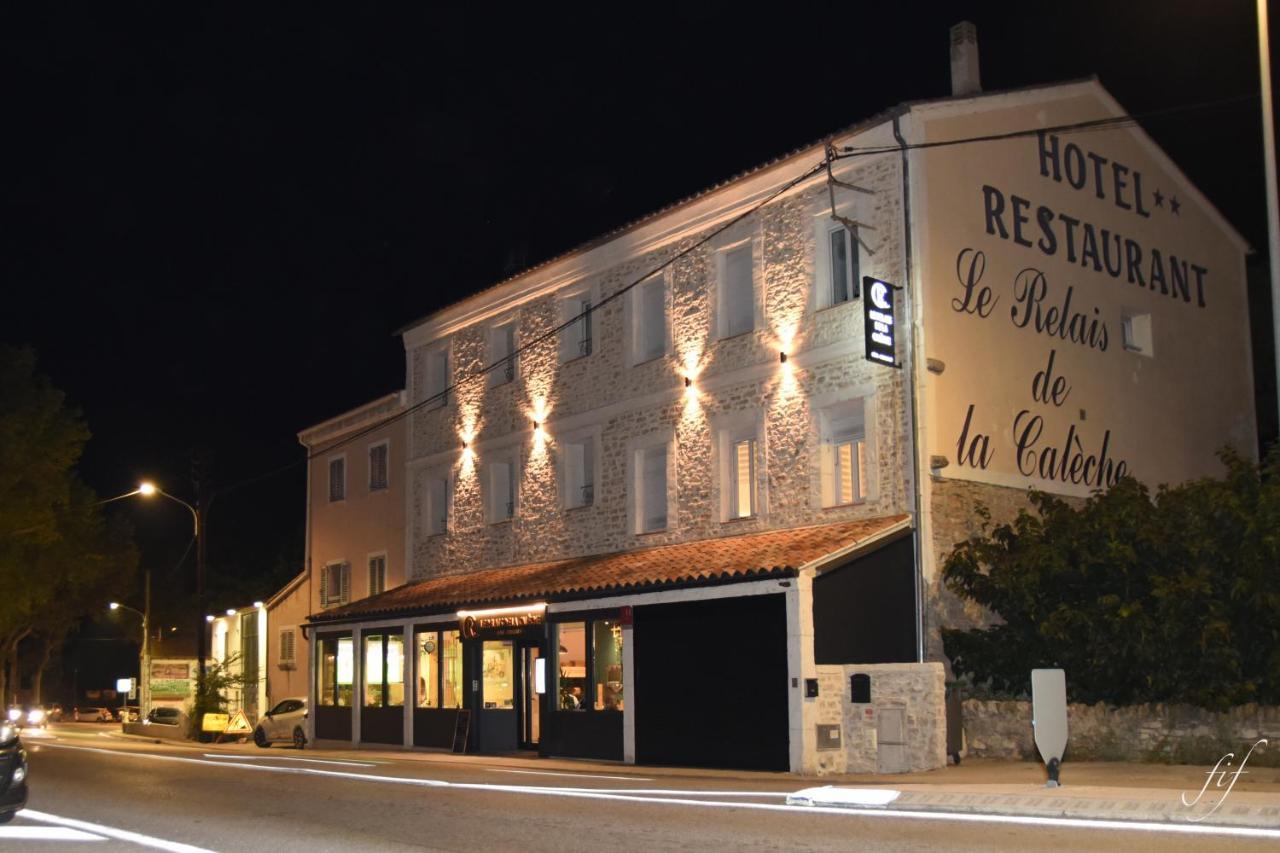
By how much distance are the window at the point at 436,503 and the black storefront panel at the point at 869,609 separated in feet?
50.1

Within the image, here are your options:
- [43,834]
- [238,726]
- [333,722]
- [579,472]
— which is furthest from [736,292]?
[238,726]

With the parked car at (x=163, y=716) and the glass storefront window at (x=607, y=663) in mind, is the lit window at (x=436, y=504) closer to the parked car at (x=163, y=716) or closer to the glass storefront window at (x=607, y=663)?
the glass storefront window at (x=607, y=663)

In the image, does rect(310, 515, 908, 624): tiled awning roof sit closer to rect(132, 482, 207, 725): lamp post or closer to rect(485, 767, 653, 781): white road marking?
rect(485, 767, 653, 781): white road marking

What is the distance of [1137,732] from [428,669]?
52.8 ft

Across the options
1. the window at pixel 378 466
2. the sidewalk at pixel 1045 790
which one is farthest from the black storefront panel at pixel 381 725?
the sidewalk at pixel 1045 790

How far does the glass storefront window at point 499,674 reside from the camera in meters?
27.2

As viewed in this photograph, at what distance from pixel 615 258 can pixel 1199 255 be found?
474 inches

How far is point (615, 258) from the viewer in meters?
28.0

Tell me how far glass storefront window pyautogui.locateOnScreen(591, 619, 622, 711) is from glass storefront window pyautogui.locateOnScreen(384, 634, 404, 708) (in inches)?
308

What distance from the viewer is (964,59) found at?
2442 centimetres

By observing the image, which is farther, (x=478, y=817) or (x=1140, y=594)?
(x=1140, y=594)

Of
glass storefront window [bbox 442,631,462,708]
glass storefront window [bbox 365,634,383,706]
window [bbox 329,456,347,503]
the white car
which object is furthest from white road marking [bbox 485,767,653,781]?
window [bbox 329,456,347,503]

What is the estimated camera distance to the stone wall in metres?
19.1

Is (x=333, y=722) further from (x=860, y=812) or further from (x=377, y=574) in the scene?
(x=860, y=812)
